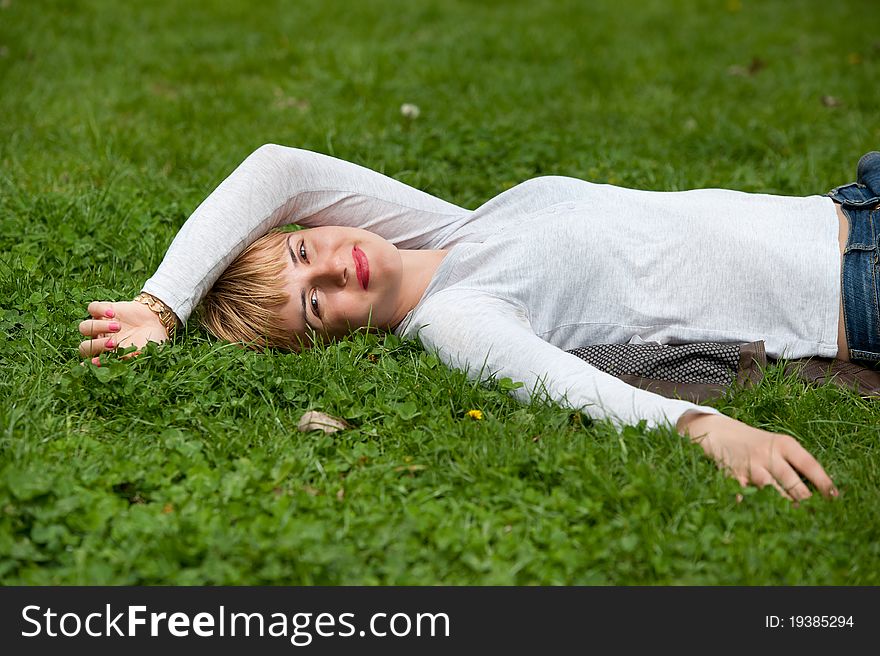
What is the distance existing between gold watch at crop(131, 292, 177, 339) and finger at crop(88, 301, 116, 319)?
10cm

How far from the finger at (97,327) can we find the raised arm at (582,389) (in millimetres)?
970

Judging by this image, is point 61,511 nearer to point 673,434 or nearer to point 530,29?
point 673,434

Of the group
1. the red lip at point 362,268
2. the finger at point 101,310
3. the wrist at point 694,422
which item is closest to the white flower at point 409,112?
the red lip at point 362,268

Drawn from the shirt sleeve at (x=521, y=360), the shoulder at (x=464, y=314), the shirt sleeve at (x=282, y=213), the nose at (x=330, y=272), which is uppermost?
the shirt sleeve at (x=282, y=213)

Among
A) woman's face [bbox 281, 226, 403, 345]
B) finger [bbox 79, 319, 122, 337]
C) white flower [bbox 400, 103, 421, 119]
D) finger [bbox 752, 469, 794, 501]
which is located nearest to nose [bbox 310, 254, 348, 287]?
woman's face [bbox 281, 226, 403, 345]

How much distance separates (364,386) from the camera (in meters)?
2.97

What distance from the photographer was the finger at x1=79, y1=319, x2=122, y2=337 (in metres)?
2.99

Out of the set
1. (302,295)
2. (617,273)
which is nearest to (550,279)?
(617,273)

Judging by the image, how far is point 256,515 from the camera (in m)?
2.38

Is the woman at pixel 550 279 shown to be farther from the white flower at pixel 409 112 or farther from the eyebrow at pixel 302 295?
the white flower at pixel 409 112

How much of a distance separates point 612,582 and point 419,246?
176cm

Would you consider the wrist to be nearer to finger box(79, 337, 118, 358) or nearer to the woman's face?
the woman's face

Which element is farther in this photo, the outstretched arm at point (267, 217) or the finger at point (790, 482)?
the outstretched arm at point (267, 217)

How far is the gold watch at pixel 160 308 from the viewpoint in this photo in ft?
10.1
